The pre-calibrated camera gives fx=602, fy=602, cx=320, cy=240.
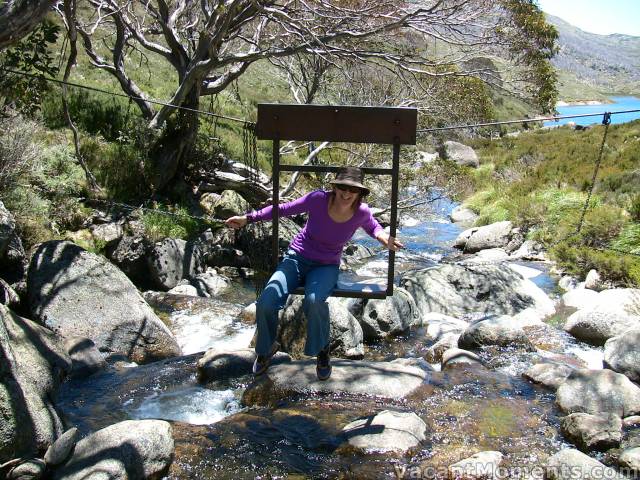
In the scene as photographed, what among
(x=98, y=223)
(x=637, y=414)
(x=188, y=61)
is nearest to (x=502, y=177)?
(x=188, y=61)

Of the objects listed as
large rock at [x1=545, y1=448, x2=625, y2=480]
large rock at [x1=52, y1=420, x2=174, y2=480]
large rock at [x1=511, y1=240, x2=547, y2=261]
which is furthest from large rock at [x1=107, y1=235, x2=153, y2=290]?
large rock at [x1=511, y1=240, x2=547, y2=261]

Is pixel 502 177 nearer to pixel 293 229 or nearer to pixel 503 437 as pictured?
pixel 293 229

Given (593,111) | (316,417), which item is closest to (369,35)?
(316,417)

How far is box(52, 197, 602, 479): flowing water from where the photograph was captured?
4156 millimetres

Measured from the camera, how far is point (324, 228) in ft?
14.7

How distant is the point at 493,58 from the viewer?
10711mm

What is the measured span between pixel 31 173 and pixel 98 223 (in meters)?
1.57

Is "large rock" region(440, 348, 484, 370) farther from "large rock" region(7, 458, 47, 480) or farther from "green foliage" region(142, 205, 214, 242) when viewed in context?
"green foliage" region(142, 205, 214, 242)

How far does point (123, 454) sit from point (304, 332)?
296 cm

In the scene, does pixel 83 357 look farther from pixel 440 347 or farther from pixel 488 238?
pixel 488 238

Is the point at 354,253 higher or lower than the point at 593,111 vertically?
lower

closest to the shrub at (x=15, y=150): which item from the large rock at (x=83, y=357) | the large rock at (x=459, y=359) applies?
the large rock at (x=83, y=357)

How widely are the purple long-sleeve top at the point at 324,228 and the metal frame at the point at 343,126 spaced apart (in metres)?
0.20

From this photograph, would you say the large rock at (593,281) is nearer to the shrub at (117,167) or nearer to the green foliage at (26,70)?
the shrub at (117,167)
